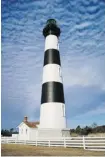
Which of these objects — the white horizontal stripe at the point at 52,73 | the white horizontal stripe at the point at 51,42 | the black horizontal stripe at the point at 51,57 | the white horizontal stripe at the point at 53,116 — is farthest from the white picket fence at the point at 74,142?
the white horizontal stripe at the point at 51,42

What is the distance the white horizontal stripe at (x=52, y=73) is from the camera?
28.5 feet

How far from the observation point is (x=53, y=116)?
820 centimetres

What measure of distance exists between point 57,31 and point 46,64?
4.89ft

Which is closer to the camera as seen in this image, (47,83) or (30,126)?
(47,83)

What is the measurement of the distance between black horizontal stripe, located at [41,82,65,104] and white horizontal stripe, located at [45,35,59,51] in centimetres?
141

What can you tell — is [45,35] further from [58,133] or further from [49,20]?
[58,133]

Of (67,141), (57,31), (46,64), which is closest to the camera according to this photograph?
(67,141)

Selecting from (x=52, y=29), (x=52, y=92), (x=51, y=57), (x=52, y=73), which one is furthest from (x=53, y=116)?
(x=52, y=29)

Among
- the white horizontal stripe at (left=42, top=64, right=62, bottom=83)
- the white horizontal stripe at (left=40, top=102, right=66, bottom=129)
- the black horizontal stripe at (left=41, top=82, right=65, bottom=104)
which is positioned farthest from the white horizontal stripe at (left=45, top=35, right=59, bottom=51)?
the white horizontal stripe at (left=40, top=102, right=66, bottom=129)

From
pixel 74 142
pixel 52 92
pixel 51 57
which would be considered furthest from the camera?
pixel 51 57

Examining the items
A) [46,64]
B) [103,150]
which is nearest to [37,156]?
[103,150]

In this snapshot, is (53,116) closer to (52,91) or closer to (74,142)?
(52,91)

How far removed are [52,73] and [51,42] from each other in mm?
1258

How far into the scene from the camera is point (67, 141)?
7090 mm
